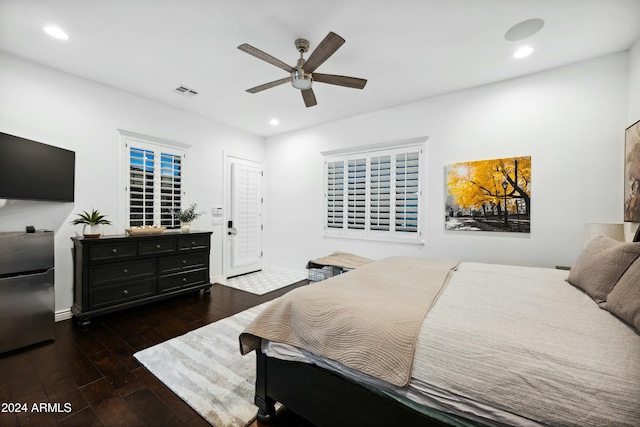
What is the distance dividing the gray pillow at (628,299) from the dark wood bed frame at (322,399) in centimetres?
94

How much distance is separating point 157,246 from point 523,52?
4.79 meters

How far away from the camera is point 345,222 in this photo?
457 cm

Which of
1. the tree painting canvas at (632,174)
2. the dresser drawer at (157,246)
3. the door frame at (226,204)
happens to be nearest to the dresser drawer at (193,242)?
the dresser drawer at (157,246)

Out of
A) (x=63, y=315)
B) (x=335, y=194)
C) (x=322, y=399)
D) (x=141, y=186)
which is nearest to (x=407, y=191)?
(x=335, y=194)

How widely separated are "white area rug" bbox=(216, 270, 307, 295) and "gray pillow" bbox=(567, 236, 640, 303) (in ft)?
11.8

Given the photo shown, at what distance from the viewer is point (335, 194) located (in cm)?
470

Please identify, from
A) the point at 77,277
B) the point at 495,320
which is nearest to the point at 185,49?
the point at 77,277

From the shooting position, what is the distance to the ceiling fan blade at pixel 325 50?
6.39ft

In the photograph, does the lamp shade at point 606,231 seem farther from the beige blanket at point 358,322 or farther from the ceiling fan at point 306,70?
→ the ceiling fan at point 306,70

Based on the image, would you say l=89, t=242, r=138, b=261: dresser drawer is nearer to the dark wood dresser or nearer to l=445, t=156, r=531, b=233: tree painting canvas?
the dark wood dresser

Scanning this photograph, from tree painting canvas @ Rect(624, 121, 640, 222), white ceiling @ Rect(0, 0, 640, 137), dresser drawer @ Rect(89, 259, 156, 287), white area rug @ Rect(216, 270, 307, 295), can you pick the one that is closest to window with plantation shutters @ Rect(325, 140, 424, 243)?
white ceiling @ Rect(0, 0, 640, 137)

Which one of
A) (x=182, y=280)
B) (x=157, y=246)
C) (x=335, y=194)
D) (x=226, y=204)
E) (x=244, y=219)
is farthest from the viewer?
(x=244, y=219)

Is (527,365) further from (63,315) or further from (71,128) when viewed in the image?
(71,128)

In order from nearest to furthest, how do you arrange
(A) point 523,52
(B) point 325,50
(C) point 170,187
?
(B) point 325,50
(A) point 523,52
(C) point 170,187
